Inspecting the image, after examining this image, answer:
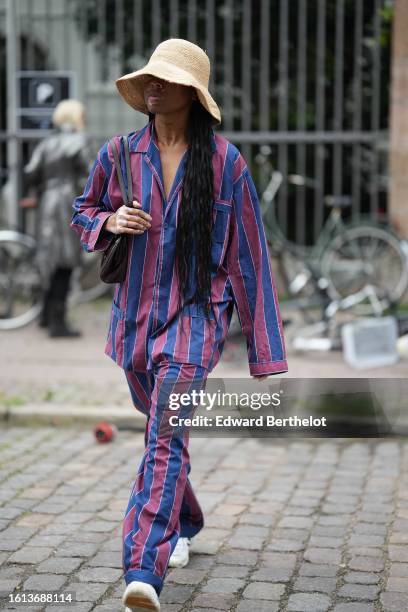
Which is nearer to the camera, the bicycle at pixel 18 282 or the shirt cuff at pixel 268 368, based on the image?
the shirt cuff at pixel 268 368

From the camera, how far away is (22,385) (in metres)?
7.56

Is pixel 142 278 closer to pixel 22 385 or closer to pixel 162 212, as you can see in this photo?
pixel 162 212

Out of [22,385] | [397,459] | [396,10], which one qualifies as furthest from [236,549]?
[396,10]

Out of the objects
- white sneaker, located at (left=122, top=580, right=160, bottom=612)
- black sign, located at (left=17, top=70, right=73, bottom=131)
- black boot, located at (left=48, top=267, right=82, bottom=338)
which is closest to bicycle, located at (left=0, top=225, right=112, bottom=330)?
black boot, located at (left=48, top=267, right=82, bottom=338)

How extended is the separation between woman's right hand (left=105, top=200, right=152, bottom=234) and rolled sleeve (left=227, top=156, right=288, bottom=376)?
32 cm

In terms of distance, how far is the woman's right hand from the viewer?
362 centimetres

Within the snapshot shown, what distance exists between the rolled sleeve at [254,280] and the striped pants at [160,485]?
23cm

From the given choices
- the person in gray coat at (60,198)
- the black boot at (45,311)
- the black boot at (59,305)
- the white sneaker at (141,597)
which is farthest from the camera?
the black boot at (45,311)

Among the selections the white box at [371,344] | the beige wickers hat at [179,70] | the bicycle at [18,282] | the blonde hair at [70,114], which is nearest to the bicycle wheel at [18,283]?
the bicycle at [18,282]

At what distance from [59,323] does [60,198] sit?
1.04 metres

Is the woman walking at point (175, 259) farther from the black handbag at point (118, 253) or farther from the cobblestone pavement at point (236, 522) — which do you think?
the cobblestone pavement at point (236, 522)

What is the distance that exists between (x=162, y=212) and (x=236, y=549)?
146cm

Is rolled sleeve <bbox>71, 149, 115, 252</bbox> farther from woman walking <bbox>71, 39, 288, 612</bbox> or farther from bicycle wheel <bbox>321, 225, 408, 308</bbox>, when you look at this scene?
bicycle wheel <bbox>321, 225, 408, 308</bbox>

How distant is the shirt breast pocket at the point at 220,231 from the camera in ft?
12.3
